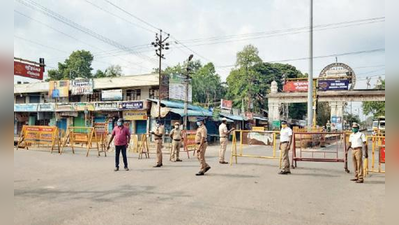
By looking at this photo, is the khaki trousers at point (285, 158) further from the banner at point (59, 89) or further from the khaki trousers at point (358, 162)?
the banner at point (59, 89)

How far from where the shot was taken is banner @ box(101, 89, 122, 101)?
32281 millimetres

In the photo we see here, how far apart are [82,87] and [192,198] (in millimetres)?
31984

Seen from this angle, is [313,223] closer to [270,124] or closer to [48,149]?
[48,149]

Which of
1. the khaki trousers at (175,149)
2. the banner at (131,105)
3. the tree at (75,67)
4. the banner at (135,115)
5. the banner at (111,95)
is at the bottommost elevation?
the khaki trousers at (175,149)

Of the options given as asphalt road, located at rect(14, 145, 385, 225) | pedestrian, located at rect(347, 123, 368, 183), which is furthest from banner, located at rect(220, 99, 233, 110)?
pedestrian, located at rect(347, 123, 368, 183)

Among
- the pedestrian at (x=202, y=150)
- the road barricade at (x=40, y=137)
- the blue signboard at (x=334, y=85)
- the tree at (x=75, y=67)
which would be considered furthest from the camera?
the tree at (x=75, y=67)

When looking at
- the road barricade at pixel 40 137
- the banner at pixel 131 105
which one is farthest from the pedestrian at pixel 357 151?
the banner at pixel 131 105

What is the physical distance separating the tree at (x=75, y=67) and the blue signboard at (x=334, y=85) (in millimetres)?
42426

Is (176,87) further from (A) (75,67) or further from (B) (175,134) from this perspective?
(A) (75,67)

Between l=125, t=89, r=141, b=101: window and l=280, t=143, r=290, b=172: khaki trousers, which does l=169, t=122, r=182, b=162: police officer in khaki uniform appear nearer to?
l=280, t=143, r=290, b=172: khaki trousers

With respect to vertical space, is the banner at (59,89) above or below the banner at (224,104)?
above

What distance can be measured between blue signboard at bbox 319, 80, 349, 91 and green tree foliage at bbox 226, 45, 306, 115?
1295 cm

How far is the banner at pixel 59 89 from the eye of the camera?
36375mm
